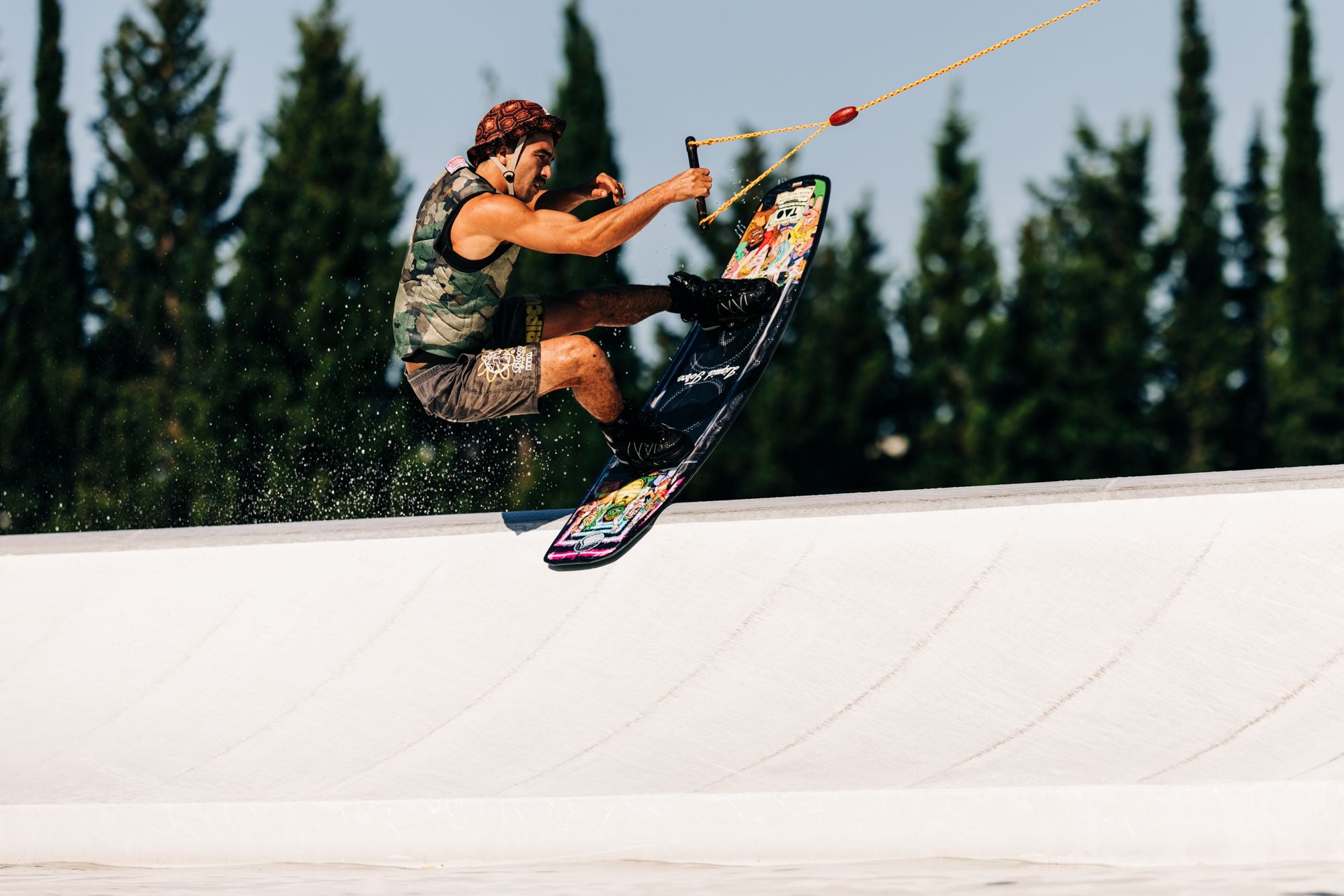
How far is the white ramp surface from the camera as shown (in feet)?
18.6

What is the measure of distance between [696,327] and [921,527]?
1944 mm

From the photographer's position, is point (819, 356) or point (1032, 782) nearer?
point (1032, 782)

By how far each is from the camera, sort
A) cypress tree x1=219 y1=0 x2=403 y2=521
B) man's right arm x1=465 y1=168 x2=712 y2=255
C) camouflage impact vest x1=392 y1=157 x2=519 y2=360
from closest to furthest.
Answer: man's right arm x1=465 y1=168 x2=712 y2=255
camouflage impact vest x1=392 y1=157 x2=519 y2=360
cypress tree x1=219 y1=0 x2=403 y2=521

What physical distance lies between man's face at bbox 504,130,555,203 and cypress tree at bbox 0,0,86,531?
22.3 metres

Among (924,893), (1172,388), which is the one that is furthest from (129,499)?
(924,893)

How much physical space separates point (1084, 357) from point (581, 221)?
22.8 metres

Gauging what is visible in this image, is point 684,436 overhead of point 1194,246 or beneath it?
beneath

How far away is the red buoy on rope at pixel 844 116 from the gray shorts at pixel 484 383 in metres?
1.61

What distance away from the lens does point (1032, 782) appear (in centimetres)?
570

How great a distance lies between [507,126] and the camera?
667cm

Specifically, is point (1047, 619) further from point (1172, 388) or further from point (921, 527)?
point (1172, 388)

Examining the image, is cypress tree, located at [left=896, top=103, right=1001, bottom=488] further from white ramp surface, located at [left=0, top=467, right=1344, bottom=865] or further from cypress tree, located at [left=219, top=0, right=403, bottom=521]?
white ramp surface, located at [left=0, top=467, right=1344, bottom=865]

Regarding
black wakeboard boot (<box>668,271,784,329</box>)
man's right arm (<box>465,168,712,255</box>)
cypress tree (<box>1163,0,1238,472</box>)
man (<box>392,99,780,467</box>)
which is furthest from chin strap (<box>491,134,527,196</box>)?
cypress tree (<box>1163,0,1238,472</box>)

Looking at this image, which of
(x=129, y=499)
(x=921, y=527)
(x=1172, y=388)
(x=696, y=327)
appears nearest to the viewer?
(x=921, y=527)
